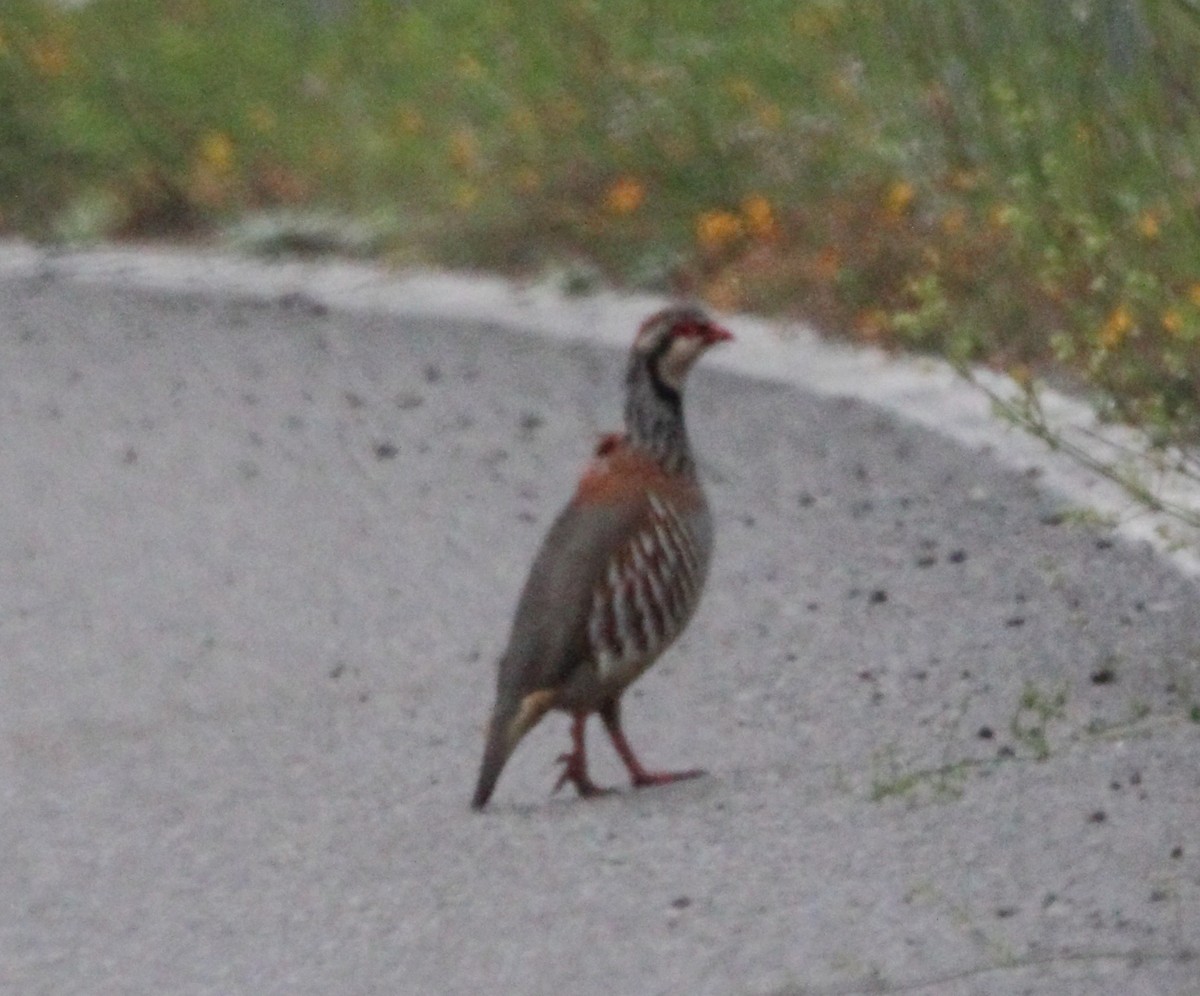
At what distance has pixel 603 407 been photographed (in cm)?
1202

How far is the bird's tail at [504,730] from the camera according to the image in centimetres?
793

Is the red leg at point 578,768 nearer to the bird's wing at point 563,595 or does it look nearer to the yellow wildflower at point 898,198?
the bird's wing at point 563,595

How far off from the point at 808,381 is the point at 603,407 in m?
0.58

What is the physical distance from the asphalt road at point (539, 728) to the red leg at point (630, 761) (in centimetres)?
12

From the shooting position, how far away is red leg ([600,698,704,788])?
319 inches

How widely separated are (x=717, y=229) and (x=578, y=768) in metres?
5.17

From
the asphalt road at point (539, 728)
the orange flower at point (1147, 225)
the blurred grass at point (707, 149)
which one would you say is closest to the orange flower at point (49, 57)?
the blurred grass at point (707, 149)

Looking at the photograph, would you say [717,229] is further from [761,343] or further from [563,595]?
[563,595]

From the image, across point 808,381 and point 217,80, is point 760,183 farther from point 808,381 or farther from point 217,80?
point 217,80

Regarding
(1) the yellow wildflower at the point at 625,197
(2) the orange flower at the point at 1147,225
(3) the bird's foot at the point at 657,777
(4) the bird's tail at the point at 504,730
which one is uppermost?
(1) the yellow wildflower at the point at 625,197

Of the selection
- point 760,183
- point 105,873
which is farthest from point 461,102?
point 105,873

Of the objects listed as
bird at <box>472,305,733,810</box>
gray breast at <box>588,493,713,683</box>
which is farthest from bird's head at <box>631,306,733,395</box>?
gray breast at <box>588,493,713,683</box>

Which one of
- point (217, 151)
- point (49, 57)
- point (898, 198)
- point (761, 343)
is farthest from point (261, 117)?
point (898, 198)

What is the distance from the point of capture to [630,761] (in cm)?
812
